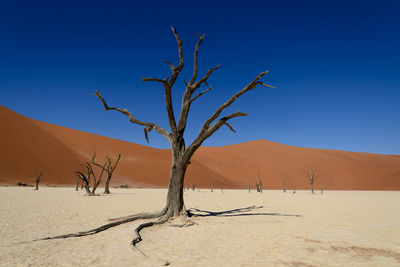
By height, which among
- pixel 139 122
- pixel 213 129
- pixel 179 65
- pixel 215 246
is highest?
pixel 179 65

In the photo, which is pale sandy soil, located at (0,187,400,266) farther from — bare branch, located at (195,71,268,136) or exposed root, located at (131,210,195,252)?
bare branch, located at (195,71,268,136)

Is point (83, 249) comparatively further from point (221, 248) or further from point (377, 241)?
point (377, 241)

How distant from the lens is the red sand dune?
4212 cm

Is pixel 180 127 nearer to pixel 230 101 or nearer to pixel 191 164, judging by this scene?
pixel 230 101

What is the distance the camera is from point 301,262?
386cm

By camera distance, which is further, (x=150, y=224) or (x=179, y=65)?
(x=179, y=65)

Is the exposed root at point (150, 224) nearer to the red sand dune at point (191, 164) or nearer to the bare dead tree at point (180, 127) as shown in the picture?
the bare dead tree at point (180, 127)

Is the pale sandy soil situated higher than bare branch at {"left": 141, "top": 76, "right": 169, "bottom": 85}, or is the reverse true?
bare branch at {"left": 141, "top": 76, "right": 169, "bottom": 85}

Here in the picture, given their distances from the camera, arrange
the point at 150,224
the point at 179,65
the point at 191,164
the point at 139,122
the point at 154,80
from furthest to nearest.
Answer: the point at 191,164
the point at 139,122
the point at 179,65
the point at 154,80
the point at 150,224

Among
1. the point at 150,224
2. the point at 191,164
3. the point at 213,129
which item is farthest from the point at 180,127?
the point at 191,164

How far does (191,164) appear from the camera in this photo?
2520 inches

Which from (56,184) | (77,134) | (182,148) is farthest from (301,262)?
(77,134)

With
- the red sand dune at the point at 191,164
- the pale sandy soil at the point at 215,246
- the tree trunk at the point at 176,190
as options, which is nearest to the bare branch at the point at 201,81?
the tree trunk at the point at 176,190

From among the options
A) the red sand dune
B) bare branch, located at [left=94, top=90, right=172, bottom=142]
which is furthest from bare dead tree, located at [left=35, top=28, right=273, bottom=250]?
the red sand dune
